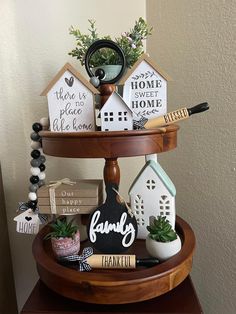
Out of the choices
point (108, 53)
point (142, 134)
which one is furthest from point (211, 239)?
point (108, 53)

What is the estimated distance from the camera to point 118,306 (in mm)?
491

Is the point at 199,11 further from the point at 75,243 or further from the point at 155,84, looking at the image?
the point at 75,243

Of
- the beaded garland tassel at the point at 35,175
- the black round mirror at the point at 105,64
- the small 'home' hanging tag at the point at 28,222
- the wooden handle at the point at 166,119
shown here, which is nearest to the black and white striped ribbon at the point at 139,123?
the wooden handle at the point at 166,119

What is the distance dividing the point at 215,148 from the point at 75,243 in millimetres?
470

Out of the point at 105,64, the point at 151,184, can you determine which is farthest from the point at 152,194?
the point at 105,64

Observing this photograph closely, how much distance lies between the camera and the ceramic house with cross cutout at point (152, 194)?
1.95ft

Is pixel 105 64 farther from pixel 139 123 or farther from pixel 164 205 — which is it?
pixel 164 205

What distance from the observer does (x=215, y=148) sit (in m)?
0.74

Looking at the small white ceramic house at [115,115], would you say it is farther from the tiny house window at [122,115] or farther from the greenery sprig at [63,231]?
the greenery sprig at [63,231]

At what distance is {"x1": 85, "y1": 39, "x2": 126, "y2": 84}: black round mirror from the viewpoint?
0.58m

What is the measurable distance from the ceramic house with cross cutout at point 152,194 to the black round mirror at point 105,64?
0.23m

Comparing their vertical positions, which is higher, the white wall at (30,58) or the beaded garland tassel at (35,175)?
the white wall at (30,58)

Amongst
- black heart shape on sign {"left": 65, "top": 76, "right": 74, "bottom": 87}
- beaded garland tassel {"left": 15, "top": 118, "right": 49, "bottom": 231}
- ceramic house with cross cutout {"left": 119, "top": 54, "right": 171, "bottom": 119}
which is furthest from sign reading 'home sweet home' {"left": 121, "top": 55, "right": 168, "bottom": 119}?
beaded garland tassel {"left": 15, "top": 118, "right": 49, "bottom": 231}

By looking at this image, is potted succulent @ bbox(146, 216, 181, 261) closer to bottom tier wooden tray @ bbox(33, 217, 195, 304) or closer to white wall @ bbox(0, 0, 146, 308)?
bottom tier wooden tray @ bbox(33, 217, 195, 304)
